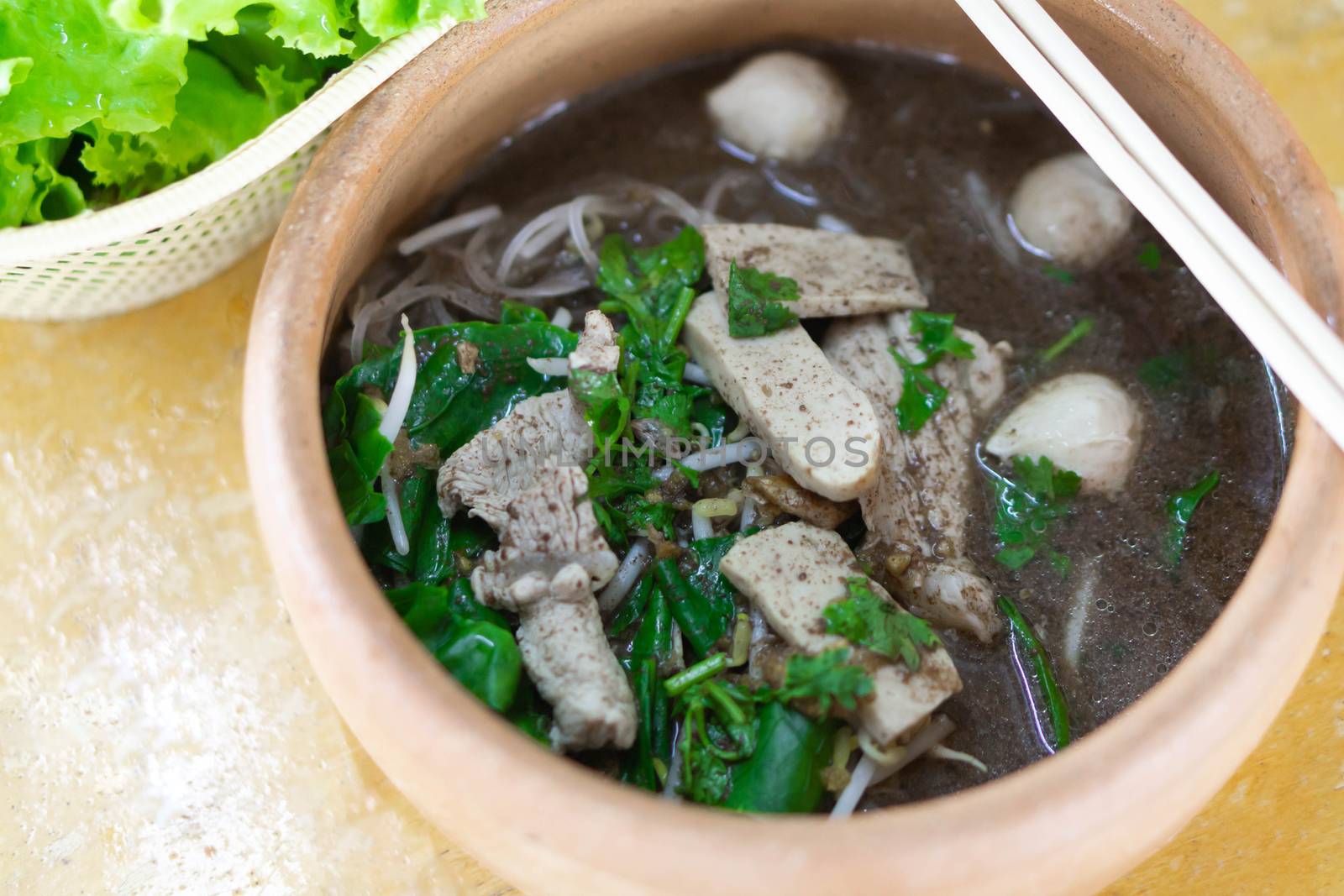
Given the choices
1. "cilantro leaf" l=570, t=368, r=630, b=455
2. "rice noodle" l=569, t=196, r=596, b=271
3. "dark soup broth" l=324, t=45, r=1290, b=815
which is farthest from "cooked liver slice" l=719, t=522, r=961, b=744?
"rice noodle" l=569, t=196, r=596, b=271

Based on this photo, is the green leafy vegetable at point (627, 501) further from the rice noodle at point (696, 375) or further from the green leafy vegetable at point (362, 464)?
the green leafy vegetable at point (362, 464)

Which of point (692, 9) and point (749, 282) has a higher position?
point (692, 9)

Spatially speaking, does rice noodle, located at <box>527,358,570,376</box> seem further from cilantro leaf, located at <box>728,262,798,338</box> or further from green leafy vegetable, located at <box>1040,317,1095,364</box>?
green leafy vegetable, located at <box>1040,317,1095,364</box>

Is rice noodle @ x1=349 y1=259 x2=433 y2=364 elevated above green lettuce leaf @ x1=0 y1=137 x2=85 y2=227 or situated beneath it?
situated beneath

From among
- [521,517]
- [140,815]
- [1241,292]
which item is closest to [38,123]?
[521,517]

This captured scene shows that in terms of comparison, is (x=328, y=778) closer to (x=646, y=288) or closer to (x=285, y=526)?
(x=285, y=526)

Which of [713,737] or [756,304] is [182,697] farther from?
[756,304]
